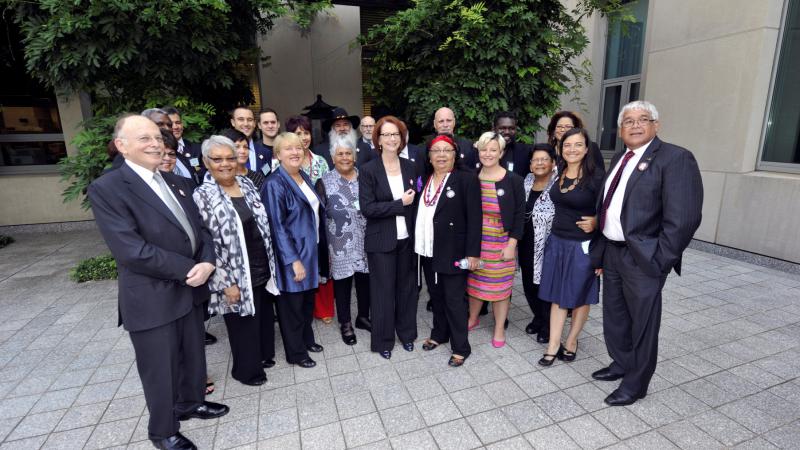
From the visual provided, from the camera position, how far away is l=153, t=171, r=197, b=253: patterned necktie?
87.5 inches

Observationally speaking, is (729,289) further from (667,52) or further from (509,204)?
(667,52)

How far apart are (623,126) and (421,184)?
1545 millimetres

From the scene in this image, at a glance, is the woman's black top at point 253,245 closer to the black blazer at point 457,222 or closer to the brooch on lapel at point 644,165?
the black blazer at point 457,222

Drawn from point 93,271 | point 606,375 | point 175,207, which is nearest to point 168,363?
point 175,207

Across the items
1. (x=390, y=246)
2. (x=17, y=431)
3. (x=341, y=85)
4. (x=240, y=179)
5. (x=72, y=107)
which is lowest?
(x=17, y=431)

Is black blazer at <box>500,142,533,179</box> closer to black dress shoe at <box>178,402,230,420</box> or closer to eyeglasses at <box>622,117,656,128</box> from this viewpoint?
eyeglasses at <box>622,117,656,128</box>

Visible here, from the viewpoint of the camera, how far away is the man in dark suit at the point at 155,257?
6.68 feet

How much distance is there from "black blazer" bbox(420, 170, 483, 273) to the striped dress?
15 cm

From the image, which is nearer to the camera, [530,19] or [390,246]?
[390,246]

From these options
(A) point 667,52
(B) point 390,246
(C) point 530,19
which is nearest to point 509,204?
(B) point 390,246

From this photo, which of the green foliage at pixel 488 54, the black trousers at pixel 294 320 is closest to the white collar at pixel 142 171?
the black trousers at pixel 294 320

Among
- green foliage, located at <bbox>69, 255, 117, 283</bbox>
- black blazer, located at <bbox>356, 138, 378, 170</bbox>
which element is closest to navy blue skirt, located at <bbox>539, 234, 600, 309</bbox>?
black blazer, located at <bbox>356, 138, 378, 170</bbox>

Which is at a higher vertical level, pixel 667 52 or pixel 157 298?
pixel 667 52

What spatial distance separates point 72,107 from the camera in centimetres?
797
